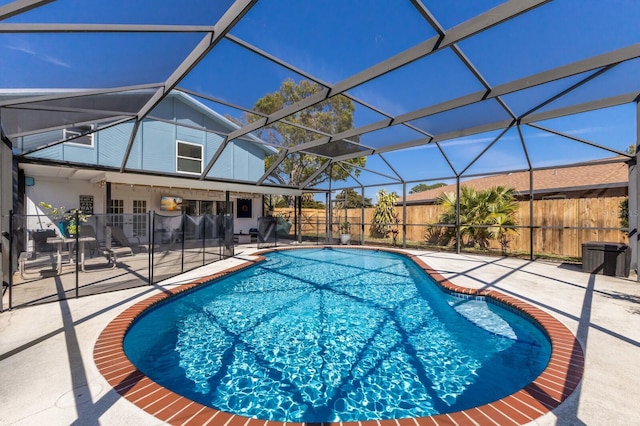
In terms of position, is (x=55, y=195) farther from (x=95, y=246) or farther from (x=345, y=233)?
(x=345, y=233)

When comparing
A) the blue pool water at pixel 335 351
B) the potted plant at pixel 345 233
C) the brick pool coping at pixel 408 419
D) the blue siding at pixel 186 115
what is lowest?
the blue pool water at pixel 335 351

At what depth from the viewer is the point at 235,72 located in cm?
578

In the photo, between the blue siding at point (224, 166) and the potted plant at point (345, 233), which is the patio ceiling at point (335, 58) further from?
→ the potted plant at point (345, 233)

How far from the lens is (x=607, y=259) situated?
7242 millimetres

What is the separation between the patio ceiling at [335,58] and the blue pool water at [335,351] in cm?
401

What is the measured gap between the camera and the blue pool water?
9.62 feet

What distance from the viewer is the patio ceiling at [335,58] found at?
360cm

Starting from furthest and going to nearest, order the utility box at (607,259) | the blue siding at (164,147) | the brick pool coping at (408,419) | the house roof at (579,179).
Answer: the house roof at (579,179)
the blue siding at (164,147)
the utility box at (607,259)
the brick pool coping at (408,419)

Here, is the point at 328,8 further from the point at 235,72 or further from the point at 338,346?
the point at 338,346

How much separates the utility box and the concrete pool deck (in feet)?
2.83

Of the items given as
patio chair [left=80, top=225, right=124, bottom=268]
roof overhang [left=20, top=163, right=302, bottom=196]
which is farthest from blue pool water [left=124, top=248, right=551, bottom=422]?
roof overhang [left=20, top=163, right=302, bottom=196]

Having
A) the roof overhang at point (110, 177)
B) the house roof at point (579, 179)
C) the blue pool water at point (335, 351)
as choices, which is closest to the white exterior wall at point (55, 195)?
the roof overhang at point (110, 177)

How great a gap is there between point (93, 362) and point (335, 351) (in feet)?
8.92

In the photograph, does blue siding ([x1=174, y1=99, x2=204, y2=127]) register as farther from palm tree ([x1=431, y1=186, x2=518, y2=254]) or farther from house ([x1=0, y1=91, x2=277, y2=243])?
palm tree ([x1=431, y1=186, x2=518, y2=254])
